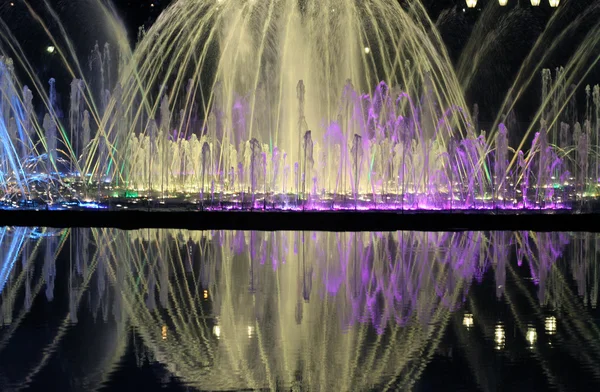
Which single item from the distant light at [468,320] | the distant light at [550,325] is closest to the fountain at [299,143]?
the distant light at [468,320]

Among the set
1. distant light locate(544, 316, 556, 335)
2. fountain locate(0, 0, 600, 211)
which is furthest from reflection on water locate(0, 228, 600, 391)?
fountain locate(0, 0, 600, 211)

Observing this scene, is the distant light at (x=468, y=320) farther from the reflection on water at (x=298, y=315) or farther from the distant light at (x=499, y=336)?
the distant light at (x=499, y=336)

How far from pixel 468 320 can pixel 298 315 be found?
166 centimetres

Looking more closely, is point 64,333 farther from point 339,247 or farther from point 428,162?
point 428,162

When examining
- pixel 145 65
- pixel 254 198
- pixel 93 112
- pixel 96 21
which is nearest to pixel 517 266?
pixel 254 198

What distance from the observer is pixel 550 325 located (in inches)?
394

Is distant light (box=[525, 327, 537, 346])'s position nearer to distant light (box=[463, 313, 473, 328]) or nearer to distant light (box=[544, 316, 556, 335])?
distant light (box=[544, 316, 556, 335])

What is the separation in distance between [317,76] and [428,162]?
4626mm

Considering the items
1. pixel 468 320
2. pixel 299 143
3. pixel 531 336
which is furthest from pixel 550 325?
pixel 299 143

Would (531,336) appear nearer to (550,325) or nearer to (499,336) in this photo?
(499,336)

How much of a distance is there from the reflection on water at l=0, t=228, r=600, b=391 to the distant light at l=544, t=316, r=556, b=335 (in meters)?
0.01

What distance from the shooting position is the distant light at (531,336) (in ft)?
30.1

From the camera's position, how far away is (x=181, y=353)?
28.2 feet

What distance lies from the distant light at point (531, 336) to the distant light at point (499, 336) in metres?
0.22
